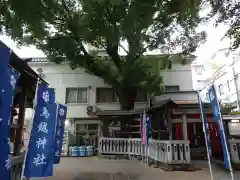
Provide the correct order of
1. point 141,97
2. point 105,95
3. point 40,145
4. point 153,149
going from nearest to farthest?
point 40,145
point 153,149
point 141,97
point 105,95

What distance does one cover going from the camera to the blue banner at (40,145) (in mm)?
5175

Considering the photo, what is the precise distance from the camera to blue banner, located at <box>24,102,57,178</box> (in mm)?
5175

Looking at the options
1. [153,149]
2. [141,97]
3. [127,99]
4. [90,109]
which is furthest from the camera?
[141,97]

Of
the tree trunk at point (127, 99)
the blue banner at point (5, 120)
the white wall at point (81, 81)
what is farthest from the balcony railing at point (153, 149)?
the blue banner at point (5, 120)

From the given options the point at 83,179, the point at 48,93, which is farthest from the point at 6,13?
the point at 83,179

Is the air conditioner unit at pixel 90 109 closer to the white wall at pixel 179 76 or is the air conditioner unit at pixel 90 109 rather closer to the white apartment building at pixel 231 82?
the white wall at pixel 179 76

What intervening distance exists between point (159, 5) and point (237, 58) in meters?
13.7

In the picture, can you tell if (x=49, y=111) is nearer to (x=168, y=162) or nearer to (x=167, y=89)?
(x=168, y=162)

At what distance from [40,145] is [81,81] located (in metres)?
13.4

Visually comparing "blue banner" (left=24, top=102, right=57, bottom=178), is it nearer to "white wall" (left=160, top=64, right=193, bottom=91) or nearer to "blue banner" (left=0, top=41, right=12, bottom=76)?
"blue banner" (left=0, top=41, right=12, bottom=76)

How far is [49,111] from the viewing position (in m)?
5.92

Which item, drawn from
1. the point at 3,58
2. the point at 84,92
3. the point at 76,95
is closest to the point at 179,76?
the point at 84,92

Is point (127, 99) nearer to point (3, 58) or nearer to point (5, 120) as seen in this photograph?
point (5, 120)

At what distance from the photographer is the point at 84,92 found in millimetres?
18641
